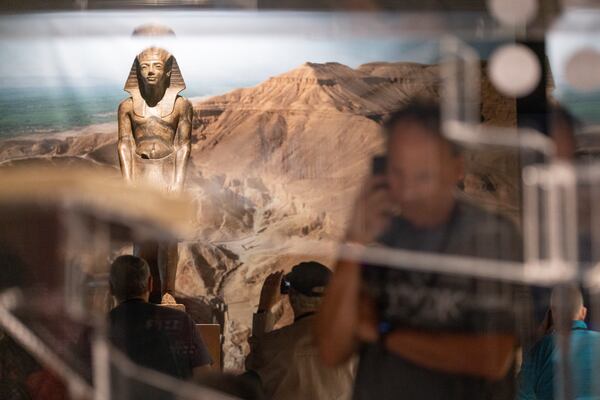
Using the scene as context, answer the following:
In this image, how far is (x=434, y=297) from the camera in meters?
1.87

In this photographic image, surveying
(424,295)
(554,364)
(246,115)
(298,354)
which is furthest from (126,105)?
(554,364)

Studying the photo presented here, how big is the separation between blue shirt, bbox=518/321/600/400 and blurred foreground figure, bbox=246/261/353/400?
39cm

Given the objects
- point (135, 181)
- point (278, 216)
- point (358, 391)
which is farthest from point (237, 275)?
point (358, 391)

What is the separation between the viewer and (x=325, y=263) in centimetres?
204

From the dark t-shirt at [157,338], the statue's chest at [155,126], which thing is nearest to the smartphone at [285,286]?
the dark t-shirt at [157,338]

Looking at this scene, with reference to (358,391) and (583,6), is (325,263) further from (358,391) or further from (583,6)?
Answer: (583,6)

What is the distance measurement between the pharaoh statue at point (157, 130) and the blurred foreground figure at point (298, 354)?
0.26 meters

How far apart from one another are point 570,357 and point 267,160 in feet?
2.70

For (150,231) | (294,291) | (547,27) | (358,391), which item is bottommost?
(358,391)

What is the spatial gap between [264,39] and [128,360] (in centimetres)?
74

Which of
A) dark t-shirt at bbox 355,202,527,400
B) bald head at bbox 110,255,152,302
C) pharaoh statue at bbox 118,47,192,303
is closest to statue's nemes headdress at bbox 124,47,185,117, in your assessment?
pharaoh statue at bbox 118,47,192,303

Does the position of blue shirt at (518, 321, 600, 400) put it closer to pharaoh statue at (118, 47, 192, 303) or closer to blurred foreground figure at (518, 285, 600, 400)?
blurred foreground figure at (518, 285, 600, 400)

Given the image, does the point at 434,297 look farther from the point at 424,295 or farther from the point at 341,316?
the point at 341,316

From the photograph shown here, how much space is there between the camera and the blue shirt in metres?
1.94
